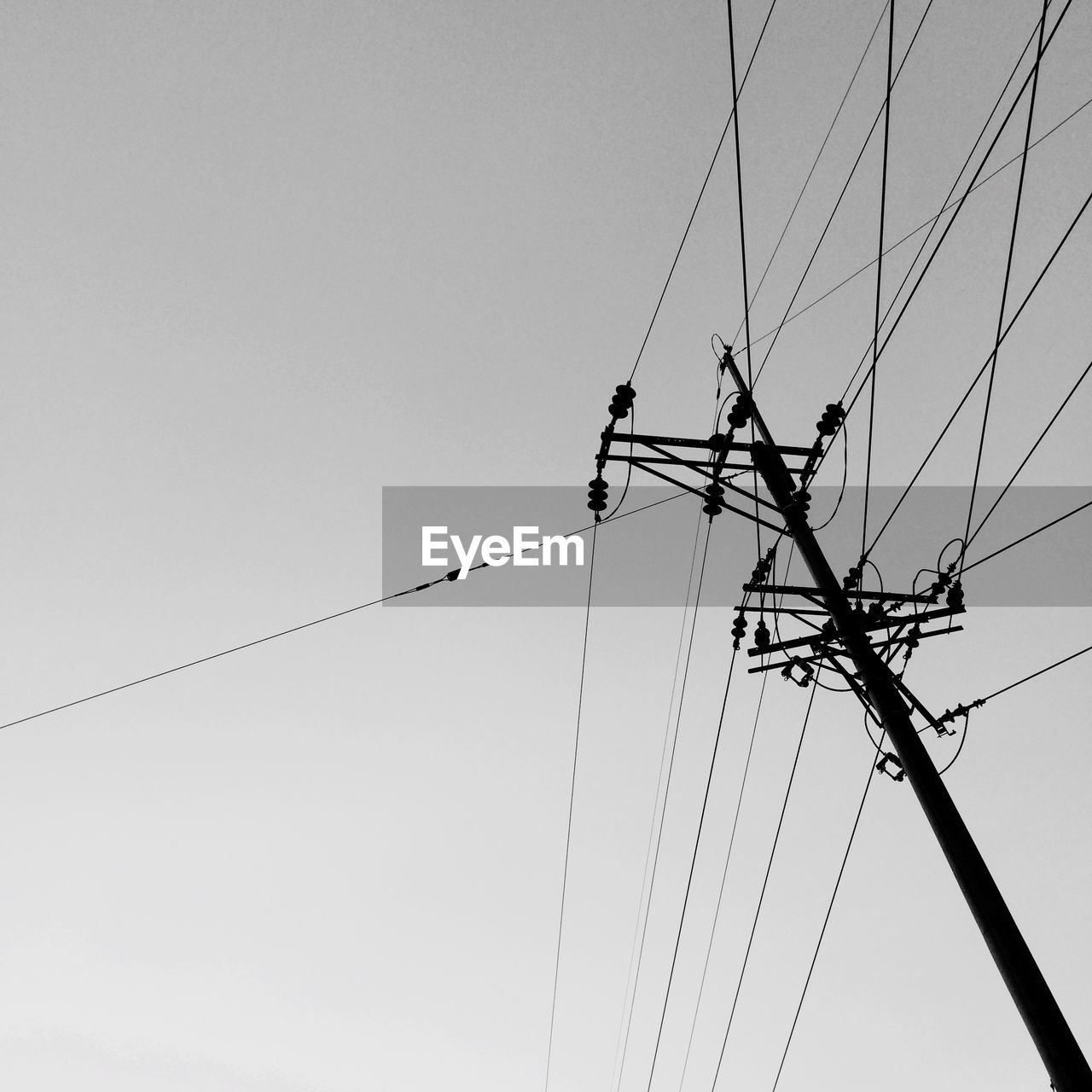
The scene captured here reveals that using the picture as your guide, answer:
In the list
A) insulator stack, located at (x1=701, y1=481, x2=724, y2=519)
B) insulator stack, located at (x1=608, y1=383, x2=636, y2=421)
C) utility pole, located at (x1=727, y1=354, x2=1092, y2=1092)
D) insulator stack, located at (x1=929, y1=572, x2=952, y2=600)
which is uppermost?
insulator stack, located at (x1=608, y1=383, x2=636, y2=421)

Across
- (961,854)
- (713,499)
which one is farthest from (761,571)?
(961,854)

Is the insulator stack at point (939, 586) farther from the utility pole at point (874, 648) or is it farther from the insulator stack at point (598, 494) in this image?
the insulator stack at point (598, 494)

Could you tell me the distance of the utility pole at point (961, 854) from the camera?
321 cm

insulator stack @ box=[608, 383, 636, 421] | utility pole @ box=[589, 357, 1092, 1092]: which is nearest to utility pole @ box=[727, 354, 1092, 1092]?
utility pole @ box=[589, 357, 1092, 1092]

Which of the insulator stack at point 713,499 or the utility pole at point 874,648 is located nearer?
the utility pole at point 874,648

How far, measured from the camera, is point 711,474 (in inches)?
253

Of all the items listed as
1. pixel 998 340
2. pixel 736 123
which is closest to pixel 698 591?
pixel 998 340

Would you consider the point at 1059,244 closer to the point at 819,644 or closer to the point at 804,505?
the point at 804,505

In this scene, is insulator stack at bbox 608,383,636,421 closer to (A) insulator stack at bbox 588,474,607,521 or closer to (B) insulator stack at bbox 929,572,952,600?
(A) insulator stack at bbox 588,474,607,521

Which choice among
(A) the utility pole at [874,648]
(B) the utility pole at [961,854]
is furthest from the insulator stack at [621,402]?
(B) the utility pole at [961,854]

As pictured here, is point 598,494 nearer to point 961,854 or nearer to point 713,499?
point 713,499

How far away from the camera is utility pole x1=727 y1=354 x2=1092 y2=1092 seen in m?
3.21

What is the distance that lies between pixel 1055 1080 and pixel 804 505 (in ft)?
13.5

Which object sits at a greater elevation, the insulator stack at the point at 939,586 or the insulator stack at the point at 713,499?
the insulator stack at the point at 713,499
